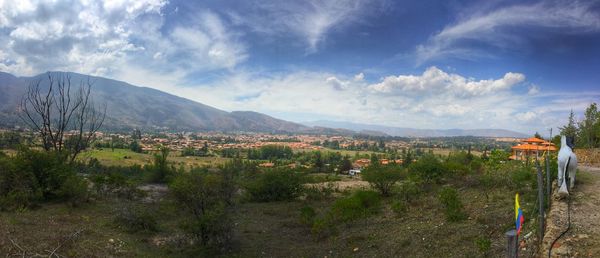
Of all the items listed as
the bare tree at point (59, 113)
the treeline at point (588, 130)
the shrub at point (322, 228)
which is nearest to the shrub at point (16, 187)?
the bare tree at point (59, 113)

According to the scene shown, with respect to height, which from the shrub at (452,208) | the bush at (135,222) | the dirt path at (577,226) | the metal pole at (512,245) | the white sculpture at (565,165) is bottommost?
the bush at (135,222)

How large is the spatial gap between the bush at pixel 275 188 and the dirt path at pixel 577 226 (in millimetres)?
13887

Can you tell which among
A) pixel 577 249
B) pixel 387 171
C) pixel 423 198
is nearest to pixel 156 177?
pixel 387 171

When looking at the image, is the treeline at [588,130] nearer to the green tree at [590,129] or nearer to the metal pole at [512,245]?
the green tree at [590,129]

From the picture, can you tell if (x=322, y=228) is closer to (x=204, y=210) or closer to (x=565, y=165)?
(x=204, y=210)

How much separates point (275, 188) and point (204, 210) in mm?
8897

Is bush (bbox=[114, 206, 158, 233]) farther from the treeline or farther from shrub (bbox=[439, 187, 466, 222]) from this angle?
the treeline

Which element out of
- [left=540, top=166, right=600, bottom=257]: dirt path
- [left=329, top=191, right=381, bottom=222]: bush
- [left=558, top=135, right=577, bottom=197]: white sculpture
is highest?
[left=558, top=135, right=577, bottom=197]: white sculpture

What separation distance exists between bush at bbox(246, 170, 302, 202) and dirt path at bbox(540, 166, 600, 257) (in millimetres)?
13887

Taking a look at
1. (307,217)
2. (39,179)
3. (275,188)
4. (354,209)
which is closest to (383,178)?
(354,209)

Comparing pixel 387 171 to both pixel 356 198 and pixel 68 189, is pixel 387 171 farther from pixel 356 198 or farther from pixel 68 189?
pixel 68 189

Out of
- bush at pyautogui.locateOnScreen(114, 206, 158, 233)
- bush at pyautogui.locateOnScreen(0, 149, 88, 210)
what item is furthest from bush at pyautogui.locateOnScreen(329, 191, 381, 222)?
bush at pyautogui.locateOnScreen(0, 149, 88, 210)

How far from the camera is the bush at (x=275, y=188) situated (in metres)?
19.7

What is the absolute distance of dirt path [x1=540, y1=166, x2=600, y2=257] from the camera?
5.46 m
